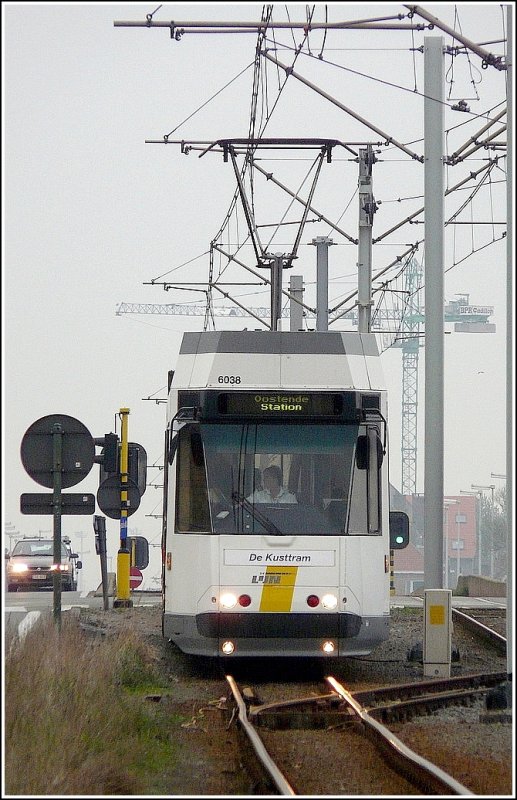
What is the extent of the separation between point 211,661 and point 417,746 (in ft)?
22.4

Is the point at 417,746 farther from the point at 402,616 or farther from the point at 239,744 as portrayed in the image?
the point at 402,616

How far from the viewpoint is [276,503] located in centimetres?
1467

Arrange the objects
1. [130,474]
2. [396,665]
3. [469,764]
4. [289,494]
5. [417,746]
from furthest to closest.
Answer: [130,474] → [396,665] → [289,494] → [417,746] → [469,764]

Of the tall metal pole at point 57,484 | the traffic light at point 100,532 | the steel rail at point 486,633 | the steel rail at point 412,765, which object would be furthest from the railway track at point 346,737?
the traffic light at point 100,532

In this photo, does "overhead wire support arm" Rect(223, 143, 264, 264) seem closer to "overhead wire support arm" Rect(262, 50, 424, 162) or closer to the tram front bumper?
"overhead wire support arm" Rect(262, 50, 424, 162)

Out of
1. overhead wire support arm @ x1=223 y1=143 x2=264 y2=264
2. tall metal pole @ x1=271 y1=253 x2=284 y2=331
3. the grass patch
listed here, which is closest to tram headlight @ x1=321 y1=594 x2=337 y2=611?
the grass patch

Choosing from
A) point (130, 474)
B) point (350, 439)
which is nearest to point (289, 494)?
point (350, 439)

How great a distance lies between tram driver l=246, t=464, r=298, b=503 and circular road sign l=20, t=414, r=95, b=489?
1748mm

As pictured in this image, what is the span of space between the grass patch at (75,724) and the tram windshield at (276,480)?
6.05ft

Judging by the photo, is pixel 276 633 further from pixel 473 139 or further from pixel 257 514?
pixel 473 139

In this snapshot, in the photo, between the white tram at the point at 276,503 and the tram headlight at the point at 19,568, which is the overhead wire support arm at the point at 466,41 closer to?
the white tram at the point at 276,503

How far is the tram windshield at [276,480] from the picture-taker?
1464cm

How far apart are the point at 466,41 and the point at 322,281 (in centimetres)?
1600

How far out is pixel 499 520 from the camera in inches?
4343
